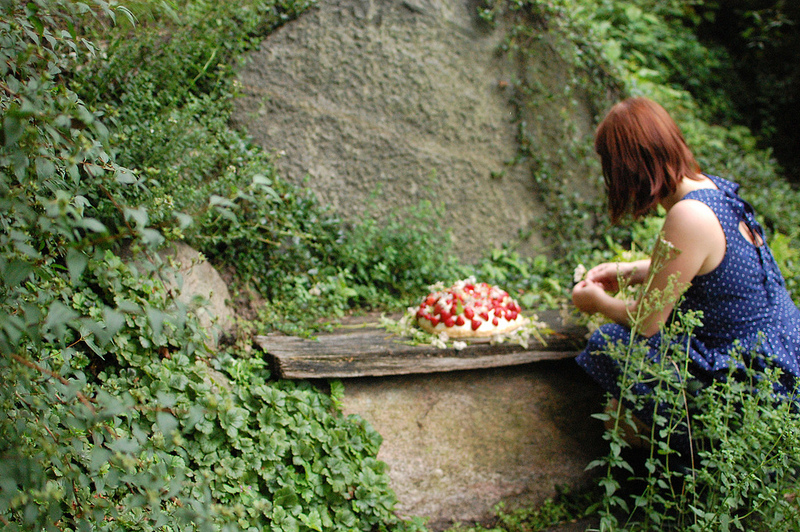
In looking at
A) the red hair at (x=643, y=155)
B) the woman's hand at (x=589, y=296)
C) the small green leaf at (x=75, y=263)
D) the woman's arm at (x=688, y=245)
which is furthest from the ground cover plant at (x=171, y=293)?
the red hair at (x=643, y=155)

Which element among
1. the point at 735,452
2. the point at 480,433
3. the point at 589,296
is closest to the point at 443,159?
the point at 589,296

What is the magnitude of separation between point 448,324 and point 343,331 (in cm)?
57

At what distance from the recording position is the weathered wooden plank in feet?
8.39

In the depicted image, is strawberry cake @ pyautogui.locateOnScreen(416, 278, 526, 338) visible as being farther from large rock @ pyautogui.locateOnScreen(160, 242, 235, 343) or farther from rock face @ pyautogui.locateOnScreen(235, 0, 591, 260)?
Result: large rock @ pyautogui.locateOnScreen(160, 242, 235, 343)

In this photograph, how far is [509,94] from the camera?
4.44m

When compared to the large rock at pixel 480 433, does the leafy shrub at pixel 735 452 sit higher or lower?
higher

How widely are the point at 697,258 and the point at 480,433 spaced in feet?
4.61

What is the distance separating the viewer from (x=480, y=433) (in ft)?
9.61

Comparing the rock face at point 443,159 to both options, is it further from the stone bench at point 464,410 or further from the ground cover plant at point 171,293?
the ground cover plant at point 171,293

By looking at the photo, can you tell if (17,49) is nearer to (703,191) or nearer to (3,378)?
(3,378)

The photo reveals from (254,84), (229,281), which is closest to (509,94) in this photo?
(254,84)

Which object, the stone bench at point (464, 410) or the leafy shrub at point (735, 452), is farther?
the stone bench at point (464, 410)

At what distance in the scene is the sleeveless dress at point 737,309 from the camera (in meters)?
2.34

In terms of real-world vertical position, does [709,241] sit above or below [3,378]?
above
